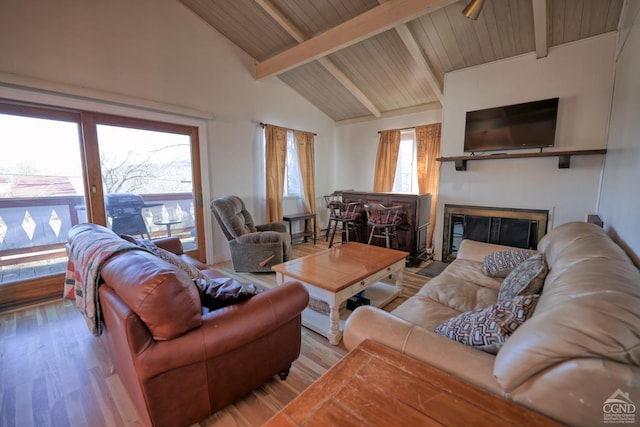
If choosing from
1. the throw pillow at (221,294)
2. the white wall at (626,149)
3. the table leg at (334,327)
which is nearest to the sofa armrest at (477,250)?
the white wall at (626,149)

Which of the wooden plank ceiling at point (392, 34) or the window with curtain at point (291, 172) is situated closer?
the wooden plank ceiling at point (392, 34)

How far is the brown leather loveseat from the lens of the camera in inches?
41.3

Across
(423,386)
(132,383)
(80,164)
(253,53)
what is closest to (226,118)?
(253,53)

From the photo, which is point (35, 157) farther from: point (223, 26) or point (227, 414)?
point (227, 414)

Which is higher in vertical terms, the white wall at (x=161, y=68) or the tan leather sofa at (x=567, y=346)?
the white wall at (x=161, y=68)

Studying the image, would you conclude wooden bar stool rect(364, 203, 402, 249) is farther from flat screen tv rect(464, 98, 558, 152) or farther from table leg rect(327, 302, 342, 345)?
table leg rect(327, 302, 342, 345)

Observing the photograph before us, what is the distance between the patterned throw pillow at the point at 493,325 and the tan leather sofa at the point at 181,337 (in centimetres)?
83

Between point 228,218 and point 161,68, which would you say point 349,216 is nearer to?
point 228,218

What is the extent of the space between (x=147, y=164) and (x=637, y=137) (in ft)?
14.9

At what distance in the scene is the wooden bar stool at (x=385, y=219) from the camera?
375cm

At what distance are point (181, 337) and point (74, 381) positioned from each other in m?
1.28

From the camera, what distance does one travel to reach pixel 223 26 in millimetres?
3629

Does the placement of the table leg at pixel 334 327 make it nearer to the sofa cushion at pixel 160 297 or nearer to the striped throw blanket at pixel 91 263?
the sofa cushion at pixel 160 297

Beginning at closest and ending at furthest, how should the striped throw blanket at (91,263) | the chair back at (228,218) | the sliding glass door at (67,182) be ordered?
the striped throw blanket at (91,263)
the sliding glass door at (67,182)
the chair back at (228,218)
